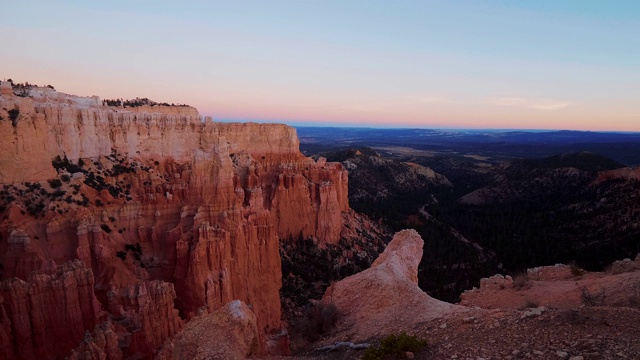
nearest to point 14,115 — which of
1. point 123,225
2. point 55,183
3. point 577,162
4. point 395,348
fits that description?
point 55,183

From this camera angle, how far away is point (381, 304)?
1120cm

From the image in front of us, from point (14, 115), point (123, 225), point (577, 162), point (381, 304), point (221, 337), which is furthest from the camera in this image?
point (577, 162)

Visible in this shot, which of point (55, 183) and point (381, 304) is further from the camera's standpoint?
point (55, 183)

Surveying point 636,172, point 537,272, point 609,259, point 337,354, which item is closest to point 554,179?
point 636,172

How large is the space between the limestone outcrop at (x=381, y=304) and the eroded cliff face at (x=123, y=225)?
7.48 m

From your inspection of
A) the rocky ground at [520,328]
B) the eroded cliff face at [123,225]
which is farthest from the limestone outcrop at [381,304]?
the eroded cliff face at [123,225]

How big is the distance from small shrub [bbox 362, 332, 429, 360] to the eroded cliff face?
1025cm

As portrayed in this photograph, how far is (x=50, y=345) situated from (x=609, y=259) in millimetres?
39587

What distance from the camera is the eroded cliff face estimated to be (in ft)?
54.4

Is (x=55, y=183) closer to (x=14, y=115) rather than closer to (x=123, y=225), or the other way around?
(x=14, y=115)

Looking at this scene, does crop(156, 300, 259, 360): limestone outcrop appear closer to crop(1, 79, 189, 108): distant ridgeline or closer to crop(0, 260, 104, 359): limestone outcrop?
crop(0, 260, 104, 359): limestone outcrop

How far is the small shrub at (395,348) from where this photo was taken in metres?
7.08

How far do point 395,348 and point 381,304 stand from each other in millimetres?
4090

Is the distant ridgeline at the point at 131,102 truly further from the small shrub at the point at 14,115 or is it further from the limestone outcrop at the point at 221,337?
the limestone outcrop at the point at 221,337
